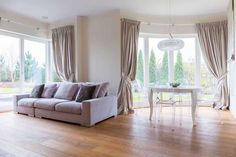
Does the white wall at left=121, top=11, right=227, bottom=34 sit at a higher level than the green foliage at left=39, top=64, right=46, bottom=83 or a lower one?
higher

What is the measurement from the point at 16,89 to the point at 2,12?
2.15 meters

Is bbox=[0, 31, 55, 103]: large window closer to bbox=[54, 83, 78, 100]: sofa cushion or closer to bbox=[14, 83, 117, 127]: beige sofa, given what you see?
bbox=[14, 83, 117, 127]: beige sofa

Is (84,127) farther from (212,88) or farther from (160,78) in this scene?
(212,88)

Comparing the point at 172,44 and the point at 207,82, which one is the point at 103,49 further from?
the point at 207,82

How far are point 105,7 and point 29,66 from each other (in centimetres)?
305

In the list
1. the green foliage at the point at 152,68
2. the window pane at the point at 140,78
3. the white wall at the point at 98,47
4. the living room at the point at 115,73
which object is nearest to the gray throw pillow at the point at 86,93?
the living room at the point at 115,73

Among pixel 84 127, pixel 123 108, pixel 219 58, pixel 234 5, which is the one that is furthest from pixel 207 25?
pixel 84 127

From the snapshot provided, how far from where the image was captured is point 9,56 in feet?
17.2

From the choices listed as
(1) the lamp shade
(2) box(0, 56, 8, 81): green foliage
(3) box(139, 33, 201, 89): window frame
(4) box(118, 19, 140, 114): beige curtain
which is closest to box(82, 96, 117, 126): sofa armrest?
(4) box(118, 19, 140, 114): beige curtain

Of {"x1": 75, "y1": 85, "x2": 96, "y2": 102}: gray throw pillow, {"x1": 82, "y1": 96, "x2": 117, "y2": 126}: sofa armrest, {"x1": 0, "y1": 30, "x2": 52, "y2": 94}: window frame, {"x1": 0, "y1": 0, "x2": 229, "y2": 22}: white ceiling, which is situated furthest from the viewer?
{"x1": 0, "y1": 30, "x2": 52, "y2": 94}: window frame

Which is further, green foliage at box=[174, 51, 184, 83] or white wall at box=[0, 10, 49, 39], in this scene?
green foliage at box=[174, 51, 184, 83]

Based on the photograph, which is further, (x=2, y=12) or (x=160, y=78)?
(x=160, y=78)

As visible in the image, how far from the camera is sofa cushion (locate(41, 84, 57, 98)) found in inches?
190

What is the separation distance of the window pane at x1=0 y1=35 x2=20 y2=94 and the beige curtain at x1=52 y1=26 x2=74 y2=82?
3.54 ft
